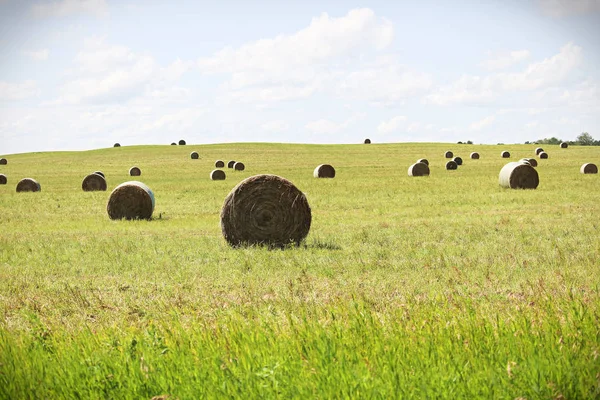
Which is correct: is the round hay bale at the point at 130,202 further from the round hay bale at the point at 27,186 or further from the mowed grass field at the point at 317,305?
the round hay bale at the point at 27,186

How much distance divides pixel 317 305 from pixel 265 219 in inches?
310

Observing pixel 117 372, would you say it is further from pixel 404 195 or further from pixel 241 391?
pixel 404 195

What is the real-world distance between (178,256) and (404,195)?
18450 millimetres

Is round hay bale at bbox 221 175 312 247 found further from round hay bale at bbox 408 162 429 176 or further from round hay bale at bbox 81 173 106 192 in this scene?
round hay bale at bbox 408 162 429 176

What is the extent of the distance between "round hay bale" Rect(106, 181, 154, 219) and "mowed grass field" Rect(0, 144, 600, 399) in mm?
669

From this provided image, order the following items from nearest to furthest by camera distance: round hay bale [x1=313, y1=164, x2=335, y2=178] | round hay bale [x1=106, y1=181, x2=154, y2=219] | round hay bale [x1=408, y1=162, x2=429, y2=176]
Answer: round hay bale [x1=106, y1=181, x2=154, y2=219], round hay bale [x1=313, y1=164, x2=335, y2=178], round hay bale [x1=408, y1=162, x2=429, y2=176]

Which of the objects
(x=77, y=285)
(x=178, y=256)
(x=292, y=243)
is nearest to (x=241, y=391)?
(x=77, y=285)

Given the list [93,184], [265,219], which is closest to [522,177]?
[265,219]

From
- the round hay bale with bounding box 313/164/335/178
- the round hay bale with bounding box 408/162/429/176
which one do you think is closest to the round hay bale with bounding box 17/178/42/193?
the round hay bale with bounding box 313/164/335/178

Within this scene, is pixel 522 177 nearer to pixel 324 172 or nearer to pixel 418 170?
pixel 418 170

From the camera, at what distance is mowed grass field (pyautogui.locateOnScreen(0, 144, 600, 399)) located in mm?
5488

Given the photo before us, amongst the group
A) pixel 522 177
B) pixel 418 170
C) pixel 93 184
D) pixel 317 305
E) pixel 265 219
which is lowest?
pixel 317 305

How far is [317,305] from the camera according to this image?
9.16m

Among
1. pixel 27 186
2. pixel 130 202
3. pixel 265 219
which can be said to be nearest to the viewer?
pixel 265 219
